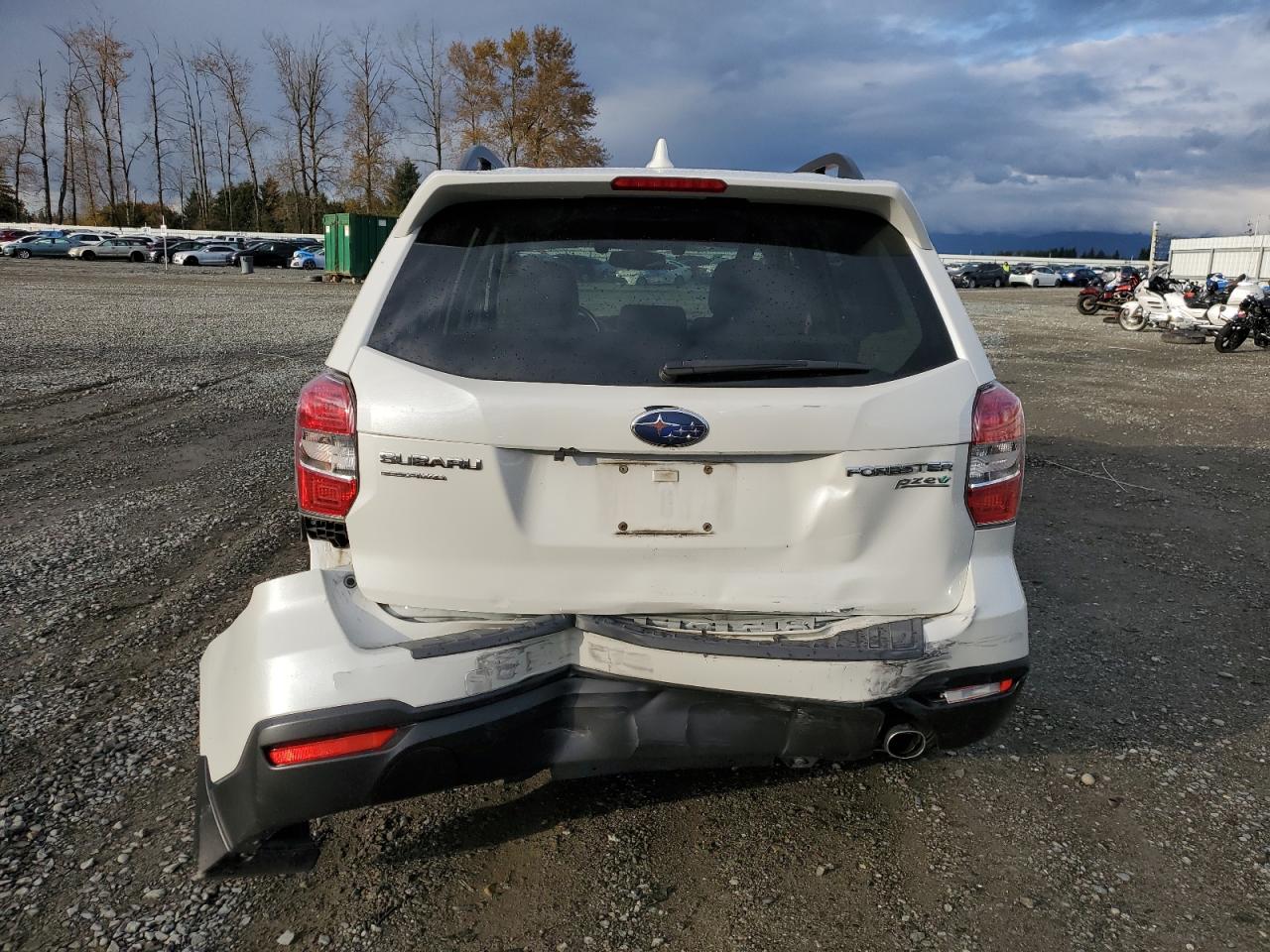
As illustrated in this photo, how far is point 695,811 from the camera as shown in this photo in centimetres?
300

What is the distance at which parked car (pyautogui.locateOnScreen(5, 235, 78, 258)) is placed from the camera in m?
49.2

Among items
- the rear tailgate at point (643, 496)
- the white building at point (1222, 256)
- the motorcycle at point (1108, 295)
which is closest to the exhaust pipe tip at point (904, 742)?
the rear tailgate at point (643, 496)

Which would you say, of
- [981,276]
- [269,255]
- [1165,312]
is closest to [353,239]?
[269,255]

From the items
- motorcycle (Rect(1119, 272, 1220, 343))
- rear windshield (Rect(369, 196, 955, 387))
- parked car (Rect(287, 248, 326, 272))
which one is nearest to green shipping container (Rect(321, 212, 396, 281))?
parked car (Rect(287, 248, 326, 272))

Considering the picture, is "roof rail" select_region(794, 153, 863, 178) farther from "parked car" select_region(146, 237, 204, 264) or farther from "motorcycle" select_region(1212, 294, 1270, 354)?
"parked car" select_region(146, 237, 204, 264)

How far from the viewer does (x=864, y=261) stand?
2727mm

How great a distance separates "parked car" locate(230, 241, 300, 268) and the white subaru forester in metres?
51.6

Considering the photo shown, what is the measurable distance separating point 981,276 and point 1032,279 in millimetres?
3653

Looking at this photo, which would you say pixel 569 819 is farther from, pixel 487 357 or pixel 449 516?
pixel 487 357

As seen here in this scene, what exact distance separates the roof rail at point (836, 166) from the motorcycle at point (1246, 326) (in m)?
18.1

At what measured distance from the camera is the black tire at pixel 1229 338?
18.4m

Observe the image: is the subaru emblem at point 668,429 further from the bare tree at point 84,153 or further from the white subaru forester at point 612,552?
the bare tree at point 84,153

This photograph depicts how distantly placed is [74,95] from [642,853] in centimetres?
9060

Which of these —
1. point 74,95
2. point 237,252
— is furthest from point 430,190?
point 74,95
